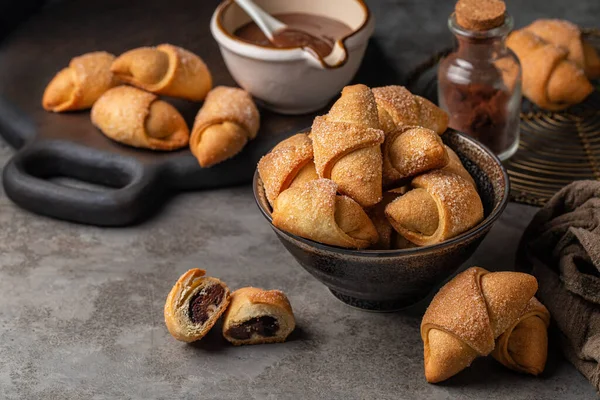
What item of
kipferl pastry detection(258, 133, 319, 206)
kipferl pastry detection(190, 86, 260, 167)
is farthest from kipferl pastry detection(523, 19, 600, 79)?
kipferl pastry detection(258, 133, 319, 206)

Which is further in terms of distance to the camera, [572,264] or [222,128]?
[222,128]

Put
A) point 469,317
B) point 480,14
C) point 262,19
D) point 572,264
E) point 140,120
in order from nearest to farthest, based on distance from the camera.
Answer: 1. point 469,317
2. point 572,264
3. point 480,14
4. point 140,120
5. point 262,19

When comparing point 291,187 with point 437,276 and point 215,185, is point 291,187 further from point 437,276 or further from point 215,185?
point 215,185

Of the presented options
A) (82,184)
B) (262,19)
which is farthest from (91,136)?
(262,19)

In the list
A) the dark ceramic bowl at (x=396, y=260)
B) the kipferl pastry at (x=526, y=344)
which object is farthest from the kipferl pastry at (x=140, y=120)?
the kipferl pastry at (x=526, y=344)

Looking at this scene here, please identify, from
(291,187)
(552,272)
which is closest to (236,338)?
(291,187)

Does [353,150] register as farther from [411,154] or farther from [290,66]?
[290,66]
